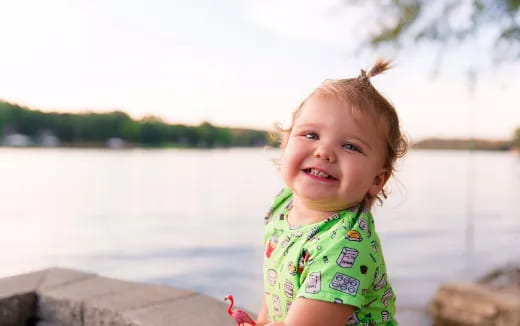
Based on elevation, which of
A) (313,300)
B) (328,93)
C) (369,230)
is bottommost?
(313,300)

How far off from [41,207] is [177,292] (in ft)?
36.9

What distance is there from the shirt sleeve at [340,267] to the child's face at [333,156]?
0.09 metres

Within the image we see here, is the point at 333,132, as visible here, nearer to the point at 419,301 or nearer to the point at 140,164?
the point at 419,301

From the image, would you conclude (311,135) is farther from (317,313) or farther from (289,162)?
(317,313)

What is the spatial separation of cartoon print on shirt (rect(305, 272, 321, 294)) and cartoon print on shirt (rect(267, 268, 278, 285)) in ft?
0.59

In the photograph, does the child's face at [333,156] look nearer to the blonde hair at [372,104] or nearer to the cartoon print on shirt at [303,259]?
the blonde hair at [372,104]

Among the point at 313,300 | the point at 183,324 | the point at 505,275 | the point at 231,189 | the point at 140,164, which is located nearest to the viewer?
the point at 313,300

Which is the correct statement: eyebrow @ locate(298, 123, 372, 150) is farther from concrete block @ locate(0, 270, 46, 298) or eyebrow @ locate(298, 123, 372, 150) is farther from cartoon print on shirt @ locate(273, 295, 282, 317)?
concrete block @ locate(0, 270, 46, 298)

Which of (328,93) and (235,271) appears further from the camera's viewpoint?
(235,271)

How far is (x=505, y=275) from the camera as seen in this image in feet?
19.9

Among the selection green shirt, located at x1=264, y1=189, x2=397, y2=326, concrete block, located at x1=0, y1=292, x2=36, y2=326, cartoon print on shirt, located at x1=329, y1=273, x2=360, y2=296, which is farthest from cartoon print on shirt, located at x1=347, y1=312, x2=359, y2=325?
concrete block, located at x1=0, y1=292, x2=36, y2=326

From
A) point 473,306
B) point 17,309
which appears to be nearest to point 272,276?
point 17,309

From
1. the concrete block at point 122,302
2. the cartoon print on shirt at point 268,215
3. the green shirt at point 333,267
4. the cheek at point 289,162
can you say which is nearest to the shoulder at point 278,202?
the cartoon print on shirt at point 268,215

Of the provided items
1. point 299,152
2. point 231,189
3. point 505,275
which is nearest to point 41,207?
point 231,189
